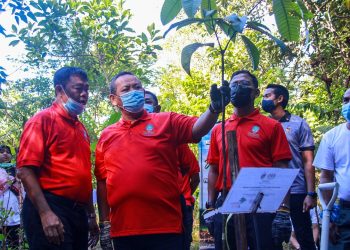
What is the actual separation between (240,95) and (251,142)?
16.3 inches

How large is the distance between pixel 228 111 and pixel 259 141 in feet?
25.5

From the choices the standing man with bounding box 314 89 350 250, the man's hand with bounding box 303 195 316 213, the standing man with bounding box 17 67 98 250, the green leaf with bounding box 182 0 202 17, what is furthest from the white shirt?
the green leaf with bounding box 182 0 202 17

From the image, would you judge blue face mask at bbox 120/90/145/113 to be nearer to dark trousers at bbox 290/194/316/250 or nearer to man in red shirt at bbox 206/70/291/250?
man in red shirt at bbox 206/70/291/250

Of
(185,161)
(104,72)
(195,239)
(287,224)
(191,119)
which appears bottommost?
(195,239)

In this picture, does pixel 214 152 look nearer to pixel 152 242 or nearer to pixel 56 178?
pixel 152 242

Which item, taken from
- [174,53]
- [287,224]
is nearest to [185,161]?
[287,224]

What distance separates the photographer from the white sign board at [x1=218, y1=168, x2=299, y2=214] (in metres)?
2.86

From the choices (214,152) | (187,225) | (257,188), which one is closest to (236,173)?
(257,188)

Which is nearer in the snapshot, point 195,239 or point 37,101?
point 37,101

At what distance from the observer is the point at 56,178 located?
3.77 m

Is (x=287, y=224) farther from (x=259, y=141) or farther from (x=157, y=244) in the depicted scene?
(x=157, y=244)

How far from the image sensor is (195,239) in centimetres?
1333

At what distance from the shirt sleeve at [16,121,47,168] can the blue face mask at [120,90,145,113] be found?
638mm

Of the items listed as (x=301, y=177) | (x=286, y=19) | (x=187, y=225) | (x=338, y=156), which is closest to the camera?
(x=286, y=19)
